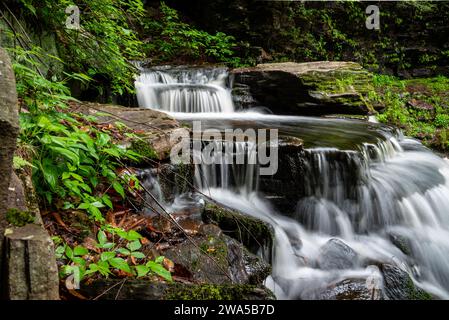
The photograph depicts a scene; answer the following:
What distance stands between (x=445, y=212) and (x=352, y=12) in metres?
9.90

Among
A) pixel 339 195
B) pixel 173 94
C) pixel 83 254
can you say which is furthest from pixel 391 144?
pixel 83 254

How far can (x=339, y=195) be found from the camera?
16.9 ft

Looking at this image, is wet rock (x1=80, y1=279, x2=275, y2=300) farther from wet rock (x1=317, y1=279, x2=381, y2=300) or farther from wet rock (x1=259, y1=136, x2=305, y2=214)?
wet rock (x1=259, y1=136, x2=305, y2=214)

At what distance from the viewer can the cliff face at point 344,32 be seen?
468 inches

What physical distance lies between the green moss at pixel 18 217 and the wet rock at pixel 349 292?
291 cm

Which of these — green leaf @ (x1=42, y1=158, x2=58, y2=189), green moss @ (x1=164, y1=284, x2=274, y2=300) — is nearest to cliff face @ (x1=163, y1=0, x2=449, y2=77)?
green leaf @ (x1=42, y1=158, x2=58, y2=189)

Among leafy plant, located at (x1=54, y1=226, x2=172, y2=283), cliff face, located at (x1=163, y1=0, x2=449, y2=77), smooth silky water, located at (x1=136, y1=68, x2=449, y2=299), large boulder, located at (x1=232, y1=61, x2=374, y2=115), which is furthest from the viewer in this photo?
cliff face, located at (x1=163, y1=0, x2=449, y2=77)

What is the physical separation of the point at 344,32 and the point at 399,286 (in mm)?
11353

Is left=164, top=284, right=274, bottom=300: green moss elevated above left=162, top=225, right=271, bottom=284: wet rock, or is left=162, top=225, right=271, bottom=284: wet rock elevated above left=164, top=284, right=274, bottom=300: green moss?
left=164, top=284, right=274, bottom=300: green moss

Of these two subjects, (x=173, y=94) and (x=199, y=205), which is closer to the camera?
(x=199, y=205)

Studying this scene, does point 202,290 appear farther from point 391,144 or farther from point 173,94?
point 173,94

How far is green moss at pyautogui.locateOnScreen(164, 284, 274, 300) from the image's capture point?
178cm

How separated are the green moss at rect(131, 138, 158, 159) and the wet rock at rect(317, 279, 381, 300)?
2.26m
